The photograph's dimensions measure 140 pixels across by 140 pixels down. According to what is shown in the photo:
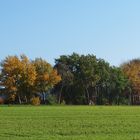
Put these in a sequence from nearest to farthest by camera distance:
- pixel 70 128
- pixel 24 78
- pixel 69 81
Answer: pixel 70 128
pixel 24 78
pixel 69 81

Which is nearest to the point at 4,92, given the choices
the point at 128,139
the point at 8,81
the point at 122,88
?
the point at 8,81

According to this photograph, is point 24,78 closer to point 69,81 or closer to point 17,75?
point 17,75

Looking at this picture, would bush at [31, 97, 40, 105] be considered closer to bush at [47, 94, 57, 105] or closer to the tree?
the tree

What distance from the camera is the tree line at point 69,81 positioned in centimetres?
11038

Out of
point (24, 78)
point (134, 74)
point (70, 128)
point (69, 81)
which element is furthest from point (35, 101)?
point (70, 128)

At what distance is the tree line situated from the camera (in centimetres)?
11038

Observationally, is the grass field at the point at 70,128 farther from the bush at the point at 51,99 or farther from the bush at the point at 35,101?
the bush at the point at 51,99

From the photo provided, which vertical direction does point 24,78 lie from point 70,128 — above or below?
above

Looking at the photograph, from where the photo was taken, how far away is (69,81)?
117062 millimetres

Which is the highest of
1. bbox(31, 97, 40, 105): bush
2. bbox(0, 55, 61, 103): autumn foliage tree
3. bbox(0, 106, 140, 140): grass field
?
bbox(0, 55, 61, 103): autumn foliage tree

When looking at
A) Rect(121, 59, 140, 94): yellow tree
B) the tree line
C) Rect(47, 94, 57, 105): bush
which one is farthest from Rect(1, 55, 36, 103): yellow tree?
Rect(121, 59, 140, 94): yellow tree

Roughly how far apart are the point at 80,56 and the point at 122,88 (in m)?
14.0

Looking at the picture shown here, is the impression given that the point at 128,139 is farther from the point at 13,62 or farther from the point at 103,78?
the point at 103,78

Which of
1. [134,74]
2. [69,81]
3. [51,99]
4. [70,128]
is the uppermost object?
[134,74]
